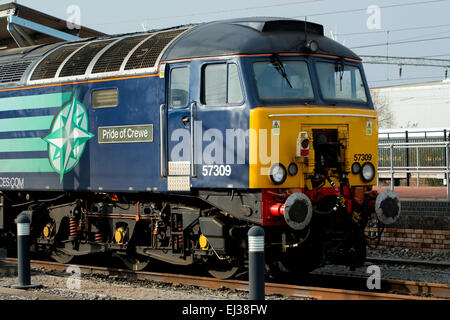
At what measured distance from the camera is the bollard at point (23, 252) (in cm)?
995

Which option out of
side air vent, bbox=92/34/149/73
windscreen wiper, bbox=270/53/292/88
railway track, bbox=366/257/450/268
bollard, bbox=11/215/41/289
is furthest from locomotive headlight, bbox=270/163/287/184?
railway track, bbox=366/257/450/268

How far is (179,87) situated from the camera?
417 inches

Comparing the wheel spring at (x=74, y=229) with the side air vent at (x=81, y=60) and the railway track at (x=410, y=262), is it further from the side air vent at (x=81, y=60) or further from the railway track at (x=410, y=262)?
the railway track at (x=410, y=262)

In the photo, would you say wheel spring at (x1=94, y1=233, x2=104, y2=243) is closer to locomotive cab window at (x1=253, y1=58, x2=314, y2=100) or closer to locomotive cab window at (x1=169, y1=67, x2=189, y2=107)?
locomotive cab window at (x1=169, y1=67, x2=189, y2=107)

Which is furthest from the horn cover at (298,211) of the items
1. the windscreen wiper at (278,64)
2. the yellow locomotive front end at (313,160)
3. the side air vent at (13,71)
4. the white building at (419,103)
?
the white building at (419,103)

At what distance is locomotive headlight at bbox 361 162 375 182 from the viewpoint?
1064cm

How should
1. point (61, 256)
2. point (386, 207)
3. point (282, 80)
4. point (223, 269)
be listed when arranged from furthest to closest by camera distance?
point (61, 256) < point (223, 269) < point (386, 207) < point (282, 80)

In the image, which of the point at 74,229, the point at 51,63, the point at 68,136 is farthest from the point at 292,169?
the point at 51,63

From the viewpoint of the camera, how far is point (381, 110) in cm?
5812

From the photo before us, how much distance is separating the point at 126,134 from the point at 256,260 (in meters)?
4.47

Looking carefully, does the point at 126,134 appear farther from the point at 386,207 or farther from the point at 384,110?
the point at 384,110

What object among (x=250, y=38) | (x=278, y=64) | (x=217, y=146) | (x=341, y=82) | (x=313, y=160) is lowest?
(x=313, y=160)

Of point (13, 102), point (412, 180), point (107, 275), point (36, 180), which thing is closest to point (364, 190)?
point (107, 275)
